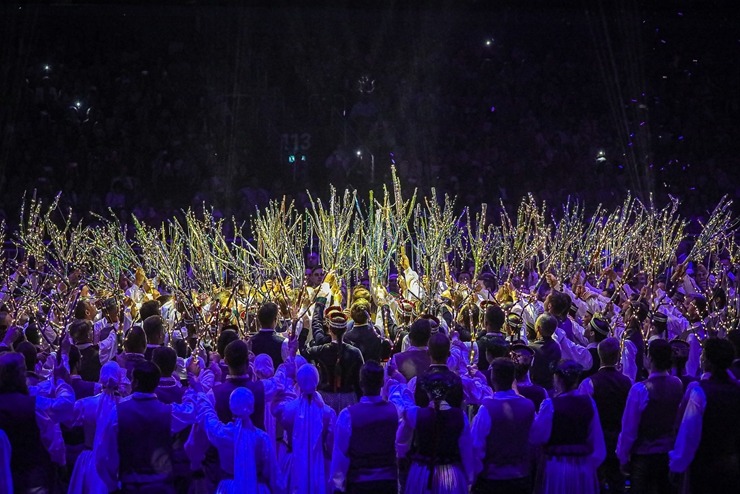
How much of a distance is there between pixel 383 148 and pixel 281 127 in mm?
2341

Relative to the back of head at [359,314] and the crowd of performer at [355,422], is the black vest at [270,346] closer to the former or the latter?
the crowd of performer at [355,422]

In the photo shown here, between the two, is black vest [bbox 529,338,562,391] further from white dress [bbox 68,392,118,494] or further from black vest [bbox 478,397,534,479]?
white dress [bbox 68,392,118,494]

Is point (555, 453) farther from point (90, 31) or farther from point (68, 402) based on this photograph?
point (90, 31)

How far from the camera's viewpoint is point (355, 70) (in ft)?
67.8

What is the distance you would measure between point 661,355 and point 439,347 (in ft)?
4.99

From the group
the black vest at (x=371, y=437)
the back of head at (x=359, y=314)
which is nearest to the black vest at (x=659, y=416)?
the black vest at (x=371, y=437)

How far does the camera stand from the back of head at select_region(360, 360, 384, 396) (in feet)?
18.0

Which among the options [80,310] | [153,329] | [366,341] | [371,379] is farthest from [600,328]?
[80,310]

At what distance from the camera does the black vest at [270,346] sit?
7070 mm

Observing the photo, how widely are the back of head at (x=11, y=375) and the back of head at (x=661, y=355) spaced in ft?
13.2

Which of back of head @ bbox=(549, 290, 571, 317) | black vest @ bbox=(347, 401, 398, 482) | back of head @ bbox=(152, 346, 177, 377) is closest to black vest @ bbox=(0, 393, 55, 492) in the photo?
back of head @ bbox=(152, 346, 177, 377)

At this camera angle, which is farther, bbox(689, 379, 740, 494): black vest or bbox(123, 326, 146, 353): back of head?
bbox(123, 326, 146, 353): back of head

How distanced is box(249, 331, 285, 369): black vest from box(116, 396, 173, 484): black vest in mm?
1801

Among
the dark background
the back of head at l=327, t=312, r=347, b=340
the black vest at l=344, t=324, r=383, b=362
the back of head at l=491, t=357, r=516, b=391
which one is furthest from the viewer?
the dark background
